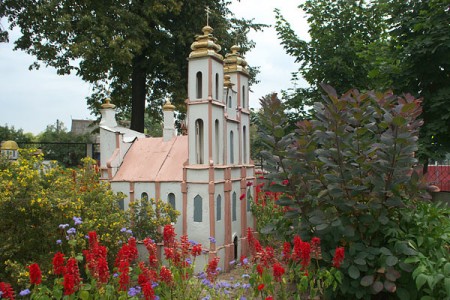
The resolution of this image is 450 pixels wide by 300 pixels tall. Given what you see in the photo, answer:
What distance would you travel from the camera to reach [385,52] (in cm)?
941

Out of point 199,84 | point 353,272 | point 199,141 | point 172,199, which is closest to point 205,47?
point 199,84

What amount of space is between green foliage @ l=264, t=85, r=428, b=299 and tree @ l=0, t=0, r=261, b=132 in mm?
10733

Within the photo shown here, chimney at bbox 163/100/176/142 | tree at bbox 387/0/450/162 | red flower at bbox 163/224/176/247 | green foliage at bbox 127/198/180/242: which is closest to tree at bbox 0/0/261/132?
chimney at bbox 163/100/176/142

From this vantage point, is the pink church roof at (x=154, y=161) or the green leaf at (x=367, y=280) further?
the pink church roof at (x=154, y=161)

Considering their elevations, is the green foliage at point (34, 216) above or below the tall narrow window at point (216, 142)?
below

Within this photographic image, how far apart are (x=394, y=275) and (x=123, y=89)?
16.8 m

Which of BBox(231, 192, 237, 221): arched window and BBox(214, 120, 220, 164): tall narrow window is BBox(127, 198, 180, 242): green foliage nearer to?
BBox(214, 120, 220, 164): tall narrow window

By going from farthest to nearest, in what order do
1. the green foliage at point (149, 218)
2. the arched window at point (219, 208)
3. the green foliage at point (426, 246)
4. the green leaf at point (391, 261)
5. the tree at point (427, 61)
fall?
the arched window at point (219, 208) < the green foliage at point (149, 218) < the tree at point (427, 61) < the green leaf at point (391, 261) < the green foliage at point (426, 246)

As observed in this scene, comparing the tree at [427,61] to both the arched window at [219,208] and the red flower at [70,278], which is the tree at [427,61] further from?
the red flower at [70,278]

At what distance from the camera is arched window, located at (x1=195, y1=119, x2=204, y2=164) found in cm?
840

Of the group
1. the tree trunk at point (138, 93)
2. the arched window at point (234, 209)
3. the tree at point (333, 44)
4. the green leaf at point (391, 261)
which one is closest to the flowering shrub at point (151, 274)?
the green leaf at point (391, 261)

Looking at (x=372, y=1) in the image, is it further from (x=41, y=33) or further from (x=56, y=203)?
(x=41, y=33)

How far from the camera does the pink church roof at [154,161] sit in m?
8.84

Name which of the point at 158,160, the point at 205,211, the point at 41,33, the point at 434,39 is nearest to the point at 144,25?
the point at 41,33
